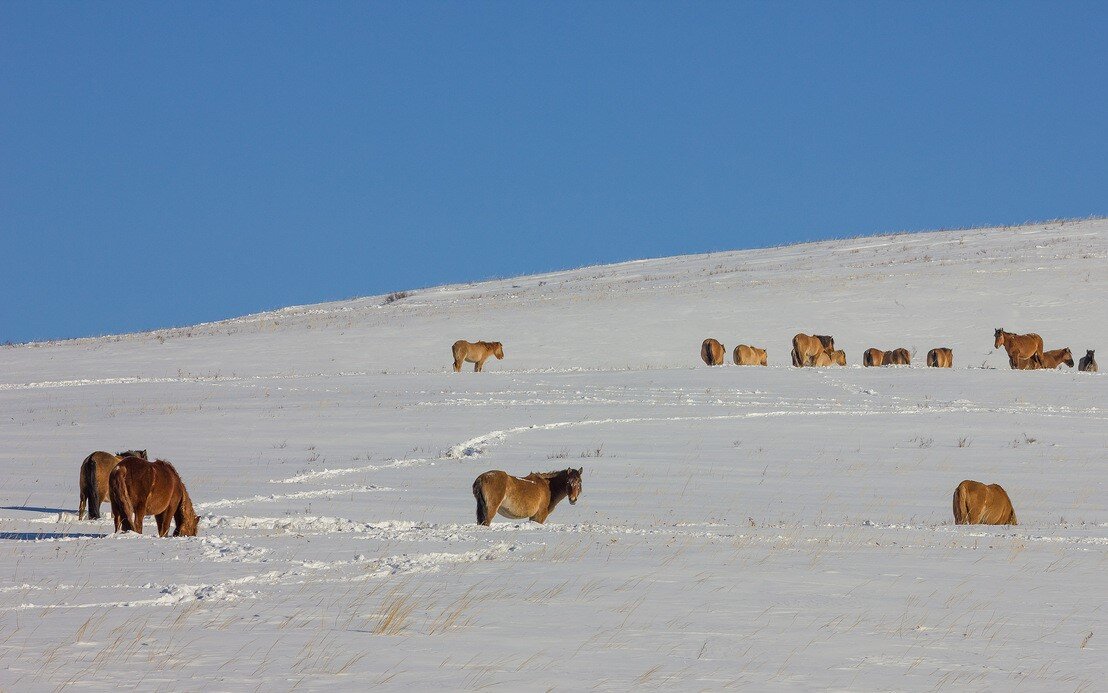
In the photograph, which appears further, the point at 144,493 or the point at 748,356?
the point at 748,356

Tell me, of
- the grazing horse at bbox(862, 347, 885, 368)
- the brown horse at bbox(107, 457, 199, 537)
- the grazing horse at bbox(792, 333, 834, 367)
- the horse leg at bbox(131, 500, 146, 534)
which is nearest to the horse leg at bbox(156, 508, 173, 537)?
the brown horse at bbox(107, 457, 199, 537)

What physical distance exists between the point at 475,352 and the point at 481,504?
2666 centimetres

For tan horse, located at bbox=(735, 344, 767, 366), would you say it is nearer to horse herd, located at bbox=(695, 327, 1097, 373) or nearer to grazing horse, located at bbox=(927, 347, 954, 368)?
horse herd, located at bbox=(695, 327, 1097, 373)

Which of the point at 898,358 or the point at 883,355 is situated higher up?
the point at 883,355

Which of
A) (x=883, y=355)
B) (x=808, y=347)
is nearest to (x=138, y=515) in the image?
(x=808, y=347)

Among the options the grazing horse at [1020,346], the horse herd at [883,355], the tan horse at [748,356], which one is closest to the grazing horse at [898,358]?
the horse herd at [883,355]

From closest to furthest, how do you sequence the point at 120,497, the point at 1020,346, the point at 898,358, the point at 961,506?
the point at 120,497
the point at 961,506
the point at 1020,346
the point at 898,358

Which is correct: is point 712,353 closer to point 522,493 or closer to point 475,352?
point 475,352

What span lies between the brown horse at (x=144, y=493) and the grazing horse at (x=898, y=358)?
29.2 metres

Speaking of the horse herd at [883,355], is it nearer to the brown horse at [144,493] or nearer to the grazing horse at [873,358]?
the grazing horse at [873,358]

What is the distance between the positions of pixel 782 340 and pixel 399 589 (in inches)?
1519

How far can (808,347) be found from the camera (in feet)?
125

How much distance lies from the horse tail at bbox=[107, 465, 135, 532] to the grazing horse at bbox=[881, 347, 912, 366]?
2950 centimetres

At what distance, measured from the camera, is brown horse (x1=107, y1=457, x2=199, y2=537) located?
11.7m
